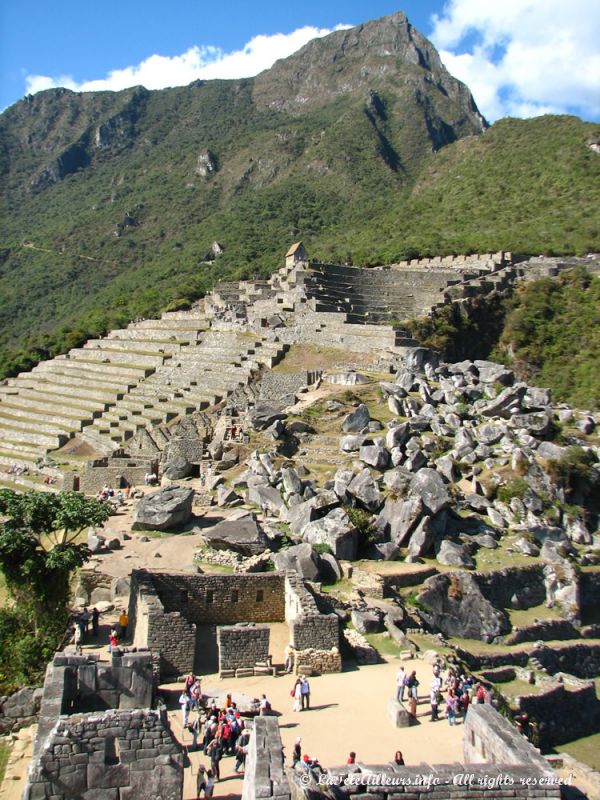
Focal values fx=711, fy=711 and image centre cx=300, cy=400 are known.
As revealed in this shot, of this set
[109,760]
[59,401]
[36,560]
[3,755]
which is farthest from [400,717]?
[59,401]

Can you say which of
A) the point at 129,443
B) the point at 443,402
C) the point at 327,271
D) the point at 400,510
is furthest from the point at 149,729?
the point at 327,271

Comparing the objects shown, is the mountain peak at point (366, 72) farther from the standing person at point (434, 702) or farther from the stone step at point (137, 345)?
the standing person at point (434, 702)

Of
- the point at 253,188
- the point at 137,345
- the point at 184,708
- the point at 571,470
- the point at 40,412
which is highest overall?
the point at 253,188

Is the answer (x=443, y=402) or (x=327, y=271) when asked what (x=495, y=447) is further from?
(x=327, y=271)

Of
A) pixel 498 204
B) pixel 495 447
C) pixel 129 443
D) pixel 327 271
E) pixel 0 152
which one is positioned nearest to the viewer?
pixel 495 447

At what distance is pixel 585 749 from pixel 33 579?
1239 cm

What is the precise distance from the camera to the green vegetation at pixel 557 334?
139 feet

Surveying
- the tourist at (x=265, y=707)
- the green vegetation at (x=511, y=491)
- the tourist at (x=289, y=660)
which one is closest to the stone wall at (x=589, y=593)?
the green vegetation at (x=511, y=491)

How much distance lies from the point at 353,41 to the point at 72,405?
517 ft

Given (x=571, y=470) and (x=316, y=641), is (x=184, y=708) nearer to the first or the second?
(x=316, y=641)

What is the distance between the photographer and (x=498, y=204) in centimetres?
7150

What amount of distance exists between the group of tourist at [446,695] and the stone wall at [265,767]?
483 centimetres

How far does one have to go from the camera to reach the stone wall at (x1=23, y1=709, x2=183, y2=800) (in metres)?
6.23

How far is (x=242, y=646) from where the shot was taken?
452 inches
